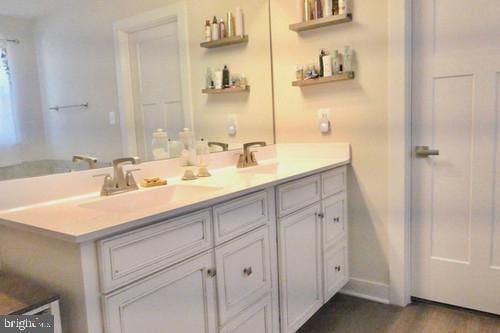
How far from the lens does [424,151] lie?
7.05 ft

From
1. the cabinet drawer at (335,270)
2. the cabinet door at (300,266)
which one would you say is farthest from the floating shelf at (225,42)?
the cabinet drawer at (335,270)

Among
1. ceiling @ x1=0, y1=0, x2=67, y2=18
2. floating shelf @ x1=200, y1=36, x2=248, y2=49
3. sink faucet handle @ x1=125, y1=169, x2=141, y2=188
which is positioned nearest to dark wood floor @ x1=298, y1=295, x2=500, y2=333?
sink faucet handle @ x1=125, y1=169, x2=141, y2=188

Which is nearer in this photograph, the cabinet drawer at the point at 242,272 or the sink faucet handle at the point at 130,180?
the cabinet drawer at the point at 242,272

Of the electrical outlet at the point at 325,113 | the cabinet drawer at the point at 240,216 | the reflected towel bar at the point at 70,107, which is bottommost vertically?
the cabinet drawer at the point at 240,216

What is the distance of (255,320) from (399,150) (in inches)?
48.7

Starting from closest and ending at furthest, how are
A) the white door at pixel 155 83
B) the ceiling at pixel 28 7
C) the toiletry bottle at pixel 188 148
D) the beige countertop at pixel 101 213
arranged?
the beige countertop at pixel 101 213, the ceiling at pixel 28 7, the white door at pixel 155 83, the toiletry bottle at pixel 188 148

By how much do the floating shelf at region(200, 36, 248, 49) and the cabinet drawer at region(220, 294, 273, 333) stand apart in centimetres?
143

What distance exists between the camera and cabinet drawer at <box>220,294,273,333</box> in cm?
144

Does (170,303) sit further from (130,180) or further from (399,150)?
(399,150)

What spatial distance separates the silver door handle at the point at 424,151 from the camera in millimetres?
2127

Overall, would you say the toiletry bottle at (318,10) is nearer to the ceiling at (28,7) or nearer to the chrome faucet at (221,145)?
the chrome faucet at (221,145)

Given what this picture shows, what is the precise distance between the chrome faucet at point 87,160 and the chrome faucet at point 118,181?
0.06 m

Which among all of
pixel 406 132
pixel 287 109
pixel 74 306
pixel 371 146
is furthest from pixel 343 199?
pixel 74 306

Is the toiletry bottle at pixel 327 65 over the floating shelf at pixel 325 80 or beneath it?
over
